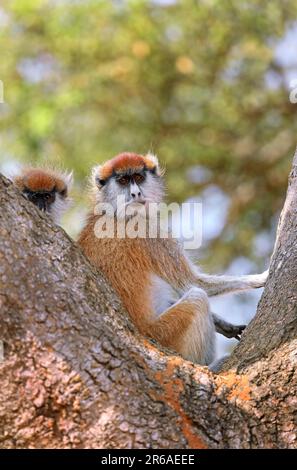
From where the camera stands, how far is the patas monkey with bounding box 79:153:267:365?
534 centimetres

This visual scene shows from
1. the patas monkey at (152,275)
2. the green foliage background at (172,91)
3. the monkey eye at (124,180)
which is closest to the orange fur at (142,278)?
the patas monkey at (152,275)

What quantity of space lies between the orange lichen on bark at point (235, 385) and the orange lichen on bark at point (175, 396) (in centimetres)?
22

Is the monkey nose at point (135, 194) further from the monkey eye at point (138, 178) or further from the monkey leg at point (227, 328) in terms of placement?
the monkey leg at point (227, 328)

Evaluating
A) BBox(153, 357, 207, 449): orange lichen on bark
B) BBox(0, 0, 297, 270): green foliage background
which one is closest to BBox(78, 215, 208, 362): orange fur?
BBox(153, 357, 207, 449): orange lichen on bark

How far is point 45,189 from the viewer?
643cm

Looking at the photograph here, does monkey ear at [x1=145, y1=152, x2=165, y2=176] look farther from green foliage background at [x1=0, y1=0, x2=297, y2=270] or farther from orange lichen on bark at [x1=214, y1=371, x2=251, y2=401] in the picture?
green foliage background at [x1=0, y1=0, x2=297, y2=270]

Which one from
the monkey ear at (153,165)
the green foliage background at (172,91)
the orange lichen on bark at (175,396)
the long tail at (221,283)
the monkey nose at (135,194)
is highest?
the green foliage background at (172,91)

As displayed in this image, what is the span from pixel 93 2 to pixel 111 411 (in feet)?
24.3

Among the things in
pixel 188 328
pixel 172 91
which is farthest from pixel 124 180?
pixel 172 91

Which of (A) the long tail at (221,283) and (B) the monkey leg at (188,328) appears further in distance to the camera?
(A) the long tail at (221,283)

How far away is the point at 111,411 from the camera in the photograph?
3.51 meters

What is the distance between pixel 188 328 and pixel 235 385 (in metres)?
1.36

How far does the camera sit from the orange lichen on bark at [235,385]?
387 cm
